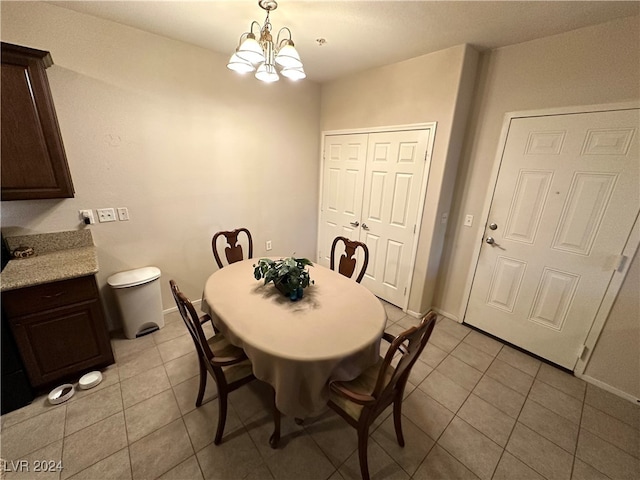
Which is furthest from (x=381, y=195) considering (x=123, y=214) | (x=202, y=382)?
(x=123, y=214)

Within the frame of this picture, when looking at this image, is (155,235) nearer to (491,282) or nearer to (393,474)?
(393,474)

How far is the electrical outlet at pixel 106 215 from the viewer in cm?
208

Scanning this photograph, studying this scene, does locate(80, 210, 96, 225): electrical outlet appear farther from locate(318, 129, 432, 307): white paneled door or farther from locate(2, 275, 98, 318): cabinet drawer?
locate(318, 129, 432, 307): white paneled door

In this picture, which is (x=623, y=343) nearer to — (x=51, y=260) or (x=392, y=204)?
(x=392, y=204)

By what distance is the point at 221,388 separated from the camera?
1.39 m

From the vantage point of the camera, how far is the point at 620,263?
1.76 metres

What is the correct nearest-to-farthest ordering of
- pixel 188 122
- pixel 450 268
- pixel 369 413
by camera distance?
1. pixel 369 413
2. pixel 188 122
3. pixel 450 268

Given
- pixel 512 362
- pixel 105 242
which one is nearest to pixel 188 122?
pixel 105 242

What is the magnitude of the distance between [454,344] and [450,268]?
0.75 metres

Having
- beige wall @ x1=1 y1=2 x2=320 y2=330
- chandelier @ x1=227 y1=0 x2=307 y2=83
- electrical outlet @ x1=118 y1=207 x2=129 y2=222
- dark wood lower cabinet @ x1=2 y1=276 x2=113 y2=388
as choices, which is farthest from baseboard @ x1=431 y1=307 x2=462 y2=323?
electrical outlet @ x1=118 y1=207 x2=129 y2=222

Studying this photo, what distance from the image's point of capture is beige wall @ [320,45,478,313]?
2.13m

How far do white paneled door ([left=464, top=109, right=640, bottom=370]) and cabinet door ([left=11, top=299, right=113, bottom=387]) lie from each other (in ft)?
10.6

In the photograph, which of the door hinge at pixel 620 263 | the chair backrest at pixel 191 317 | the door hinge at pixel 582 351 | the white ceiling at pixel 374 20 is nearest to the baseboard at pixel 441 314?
the door hinge at pixel 582 351

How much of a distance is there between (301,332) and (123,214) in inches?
76.8
